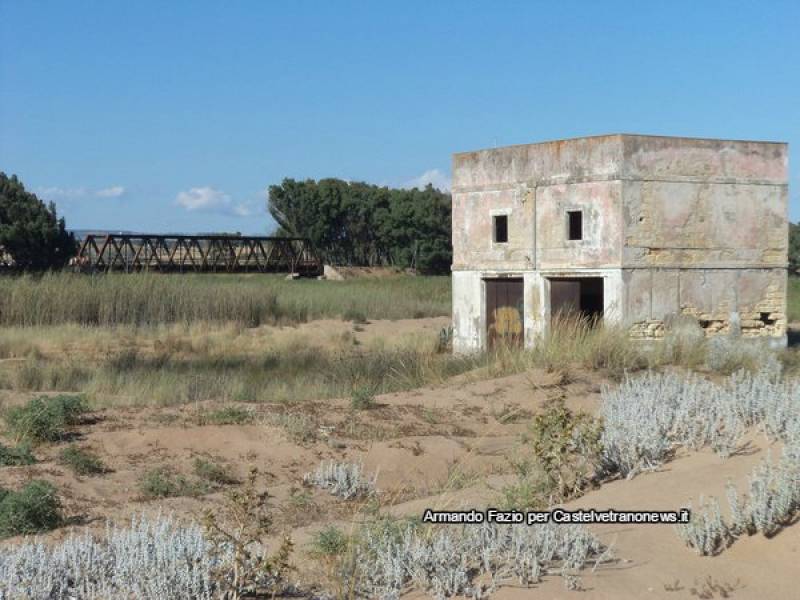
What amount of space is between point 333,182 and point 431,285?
24.7m

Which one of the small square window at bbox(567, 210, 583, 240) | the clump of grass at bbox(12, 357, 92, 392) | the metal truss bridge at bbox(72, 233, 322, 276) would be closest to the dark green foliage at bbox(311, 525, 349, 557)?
the clump of grass at bbox(12, 357, 92, 392)

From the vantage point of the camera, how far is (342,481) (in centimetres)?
1113

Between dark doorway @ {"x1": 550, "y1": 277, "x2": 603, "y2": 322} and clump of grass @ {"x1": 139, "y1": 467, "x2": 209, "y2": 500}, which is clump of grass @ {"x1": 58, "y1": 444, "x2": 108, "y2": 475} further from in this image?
dark doorway @ {"x1": 550, "y1": 277, "x2": 603, "y2": 322}

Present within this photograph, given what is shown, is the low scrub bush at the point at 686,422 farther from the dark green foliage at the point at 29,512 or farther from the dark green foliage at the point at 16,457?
the dark green foliage at the point at 16,457

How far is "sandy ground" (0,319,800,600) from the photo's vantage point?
245 inches

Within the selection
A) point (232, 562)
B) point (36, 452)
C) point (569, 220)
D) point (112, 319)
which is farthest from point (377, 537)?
point (112, 319)

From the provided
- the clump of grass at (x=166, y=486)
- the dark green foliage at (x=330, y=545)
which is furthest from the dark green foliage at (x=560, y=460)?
the clump of grass at (x=166, y=486)

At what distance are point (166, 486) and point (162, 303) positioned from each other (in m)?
23.1

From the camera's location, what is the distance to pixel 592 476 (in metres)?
8.81

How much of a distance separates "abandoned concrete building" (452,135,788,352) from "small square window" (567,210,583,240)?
0.03 m

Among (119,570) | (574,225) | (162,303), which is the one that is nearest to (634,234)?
(574,225)

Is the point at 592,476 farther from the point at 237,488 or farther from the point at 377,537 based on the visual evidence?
the point at 237,488

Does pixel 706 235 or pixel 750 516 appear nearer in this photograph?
pixel 750 516

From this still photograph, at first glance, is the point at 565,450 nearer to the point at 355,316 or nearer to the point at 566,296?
the point at 566,296
